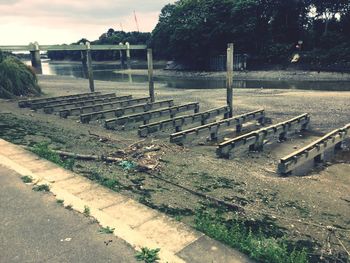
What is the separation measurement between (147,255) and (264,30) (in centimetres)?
5899

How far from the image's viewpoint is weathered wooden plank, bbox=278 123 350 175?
9.65 m

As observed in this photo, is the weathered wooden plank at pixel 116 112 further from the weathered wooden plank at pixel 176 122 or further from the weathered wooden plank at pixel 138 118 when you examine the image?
the weathered wooden plank at pixel 176 122

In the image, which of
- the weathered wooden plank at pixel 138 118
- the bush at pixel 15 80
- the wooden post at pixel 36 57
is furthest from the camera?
the wooden post at pixel 36 57

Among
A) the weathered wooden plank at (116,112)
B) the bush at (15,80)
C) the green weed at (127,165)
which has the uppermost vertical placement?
the bush at (15,80)

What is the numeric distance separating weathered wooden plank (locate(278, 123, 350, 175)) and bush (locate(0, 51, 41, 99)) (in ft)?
69.0

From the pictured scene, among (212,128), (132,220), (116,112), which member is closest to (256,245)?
(132,220)

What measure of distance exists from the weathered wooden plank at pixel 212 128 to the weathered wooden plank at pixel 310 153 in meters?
4.20

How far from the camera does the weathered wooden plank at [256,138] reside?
11328 mm

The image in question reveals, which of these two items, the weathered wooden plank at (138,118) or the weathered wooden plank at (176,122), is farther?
the weathered wooden plank at (138,118)

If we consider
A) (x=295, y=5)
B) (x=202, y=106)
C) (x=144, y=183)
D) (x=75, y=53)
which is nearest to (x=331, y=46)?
(x=295, y=5)

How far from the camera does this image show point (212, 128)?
14055 mm

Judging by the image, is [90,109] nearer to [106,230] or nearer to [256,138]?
[256,138]

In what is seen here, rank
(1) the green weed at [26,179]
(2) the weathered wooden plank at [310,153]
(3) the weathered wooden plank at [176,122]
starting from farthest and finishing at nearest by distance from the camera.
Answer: (3) the weathered wooden plank at [176,122] → (2) the weathered wooden plank at [310,153] → (1) the green weed at [26,179]

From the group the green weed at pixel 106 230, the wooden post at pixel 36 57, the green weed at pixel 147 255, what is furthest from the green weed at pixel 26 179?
the wooden post at pixel 36 57
